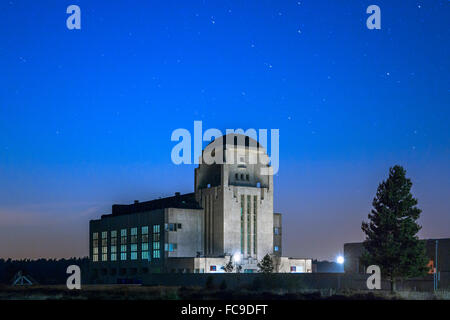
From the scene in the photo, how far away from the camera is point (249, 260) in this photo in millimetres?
110000

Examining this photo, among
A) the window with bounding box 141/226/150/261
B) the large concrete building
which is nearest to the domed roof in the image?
the large concrete building

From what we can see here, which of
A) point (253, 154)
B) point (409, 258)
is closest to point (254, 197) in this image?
point (253, 154)

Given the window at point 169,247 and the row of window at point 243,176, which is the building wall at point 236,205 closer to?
the row of window at point 243,176

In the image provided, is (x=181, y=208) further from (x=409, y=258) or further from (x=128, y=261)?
(x=409, y=258)

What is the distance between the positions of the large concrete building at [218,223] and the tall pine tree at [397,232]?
42513 mm

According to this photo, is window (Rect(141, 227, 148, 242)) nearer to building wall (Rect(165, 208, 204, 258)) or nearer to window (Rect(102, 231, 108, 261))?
building wall (Rect(165, 208, 204, 258))

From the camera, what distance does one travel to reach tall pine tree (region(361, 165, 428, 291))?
64.1 m

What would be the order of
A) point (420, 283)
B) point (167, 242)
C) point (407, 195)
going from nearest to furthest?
point (407, 195) → point (420, 283) → point (167, 242)

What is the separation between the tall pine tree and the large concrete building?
42.5 meters

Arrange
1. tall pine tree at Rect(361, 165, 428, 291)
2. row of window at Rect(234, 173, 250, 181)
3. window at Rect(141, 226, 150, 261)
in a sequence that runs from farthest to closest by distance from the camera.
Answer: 1. row of window at Rect(234, 173, 250, 181)
2. window at Rect(141, 226, 150, 261)
3. tall pine tree at Rect(361, 165, 428, 291)

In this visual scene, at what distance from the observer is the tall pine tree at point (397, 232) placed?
210ft

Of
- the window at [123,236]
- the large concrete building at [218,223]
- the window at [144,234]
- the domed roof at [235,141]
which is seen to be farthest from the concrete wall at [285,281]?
the domed roof at [235,141]

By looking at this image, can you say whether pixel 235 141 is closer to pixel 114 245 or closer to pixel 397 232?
pixel 114 245
